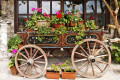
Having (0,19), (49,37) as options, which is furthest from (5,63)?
(49,37)

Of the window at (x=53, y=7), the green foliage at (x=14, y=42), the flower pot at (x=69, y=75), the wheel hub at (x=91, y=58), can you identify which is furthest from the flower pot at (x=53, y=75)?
the window at (x=53, y=7)

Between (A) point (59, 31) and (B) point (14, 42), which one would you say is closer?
(A) point (59, 31)

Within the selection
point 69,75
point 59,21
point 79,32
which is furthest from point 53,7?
point 69,75

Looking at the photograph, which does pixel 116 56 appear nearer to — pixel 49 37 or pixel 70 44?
pixel 70 44

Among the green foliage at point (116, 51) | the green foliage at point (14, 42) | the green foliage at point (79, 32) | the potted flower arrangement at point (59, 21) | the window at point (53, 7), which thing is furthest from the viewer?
the window at point (53, 7)

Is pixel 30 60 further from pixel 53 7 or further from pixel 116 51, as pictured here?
pixel 116 51

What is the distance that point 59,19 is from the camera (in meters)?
3.68

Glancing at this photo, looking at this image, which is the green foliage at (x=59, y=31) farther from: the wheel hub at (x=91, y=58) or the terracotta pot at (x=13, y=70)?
the terracotta pot at (x=13, y=70)

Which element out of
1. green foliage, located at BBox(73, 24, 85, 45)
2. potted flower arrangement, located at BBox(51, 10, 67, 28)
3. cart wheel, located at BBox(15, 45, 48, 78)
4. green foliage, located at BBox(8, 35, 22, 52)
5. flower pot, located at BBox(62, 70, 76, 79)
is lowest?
flower pot, located at BBox(62, 70, 76, 79)

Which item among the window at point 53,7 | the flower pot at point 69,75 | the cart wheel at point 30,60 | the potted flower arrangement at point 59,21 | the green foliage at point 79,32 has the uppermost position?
the window at point 53,7

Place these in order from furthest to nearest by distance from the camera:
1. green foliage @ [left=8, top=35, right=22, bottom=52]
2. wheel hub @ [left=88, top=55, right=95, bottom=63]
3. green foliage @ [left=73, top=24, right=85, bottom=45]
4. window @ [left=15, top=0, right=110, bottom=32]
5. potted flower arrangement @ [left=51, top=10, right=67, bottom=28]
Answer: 1. window @ [left=15, top=0, right=110, bottom=32]
2. green foliage @ [left=8, top=35, right=22, bottom=52]
3. potted flower arrangement @ [left=51, top=10, right=67, bottom=28]
4. green foliage @ [left=73, top=24, right=85, bottom=45]
5. wheel hub @ [left=88, top=55, right=95, bottom=63]

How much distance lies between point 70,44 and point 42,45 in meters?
0.70

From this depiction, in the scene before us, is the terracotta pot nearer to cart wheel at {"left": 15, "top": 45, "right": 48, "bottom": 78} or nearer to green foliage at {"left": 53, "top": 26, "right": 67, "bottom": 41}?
cart wheel at {"left": 15, "top": 45, "right": 48, "bottom": 78}

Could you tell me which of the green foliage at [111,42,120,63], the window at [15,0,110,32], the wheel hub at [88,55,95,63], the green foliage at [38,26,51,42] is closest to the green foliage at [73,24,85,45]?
the wheel hub at [88,55,95,63]
